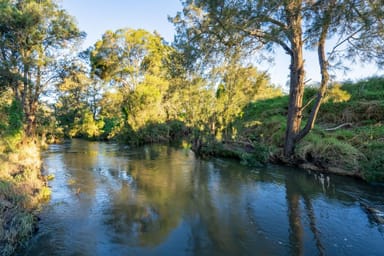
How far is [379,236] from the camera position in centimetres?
427

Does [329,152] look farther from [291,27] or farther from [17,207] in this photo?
[17,207]

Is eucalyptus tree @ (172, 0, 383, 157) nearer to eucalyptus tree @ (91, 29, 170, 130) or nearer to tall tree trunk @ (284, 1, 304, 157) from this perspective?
tall tree trunk @ (284, 1, 304, 157)

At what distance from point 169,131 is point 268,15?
1827 cm

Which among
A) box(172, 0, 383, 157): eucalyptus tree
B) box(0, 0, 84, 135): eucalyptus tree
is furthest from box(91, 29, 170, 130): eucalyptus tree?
box(172, 0, 383, 157): eucalyptus tree

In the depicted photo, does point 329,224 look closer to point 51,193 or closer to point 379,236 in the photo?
point 379,236

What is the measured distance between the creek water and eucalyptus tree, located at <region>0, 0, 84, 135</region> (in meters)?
9.75

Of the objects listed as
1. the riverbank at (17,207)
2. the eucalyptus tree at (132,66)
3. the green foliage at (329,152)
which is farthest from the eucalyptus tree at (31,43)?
the green foliage at (329,152)

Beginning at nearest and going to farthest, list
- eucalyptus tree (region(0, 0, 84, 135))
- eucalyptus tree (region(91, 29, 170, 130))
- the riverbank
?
the riverbank
eucalyptus tree (region(0, 0, 84, 135))
eucalyptus tree (region(91, 29, 170, 130))

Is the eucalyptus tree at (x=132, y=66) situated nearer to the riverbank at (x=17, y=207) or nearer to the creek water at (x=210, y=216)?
the creek water at (x=210, y=216)

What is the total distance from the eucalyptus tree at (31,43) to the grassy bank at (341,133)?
1315cm

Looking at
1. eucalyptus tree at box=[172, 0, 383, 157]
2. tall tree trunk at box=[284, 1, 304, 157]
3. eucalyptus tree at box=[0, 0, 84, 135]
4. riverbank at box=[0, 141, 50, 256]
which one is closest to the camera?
riverbank at box=[0, 141, 50, 256]

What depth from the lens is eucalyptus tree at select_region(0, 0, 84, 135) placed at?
13.4 meters

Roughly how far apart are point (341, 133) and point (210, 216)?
741 centimetres

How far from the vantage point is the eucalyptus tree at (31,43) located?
44.0 feet
